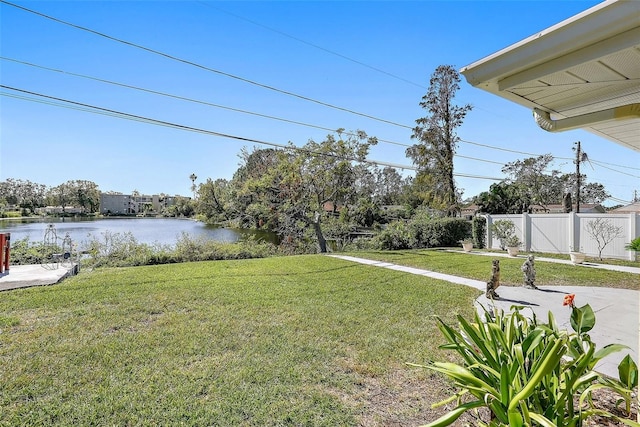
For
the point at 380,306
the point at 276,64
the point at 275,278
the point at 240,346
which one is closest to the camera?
the point at 240,346

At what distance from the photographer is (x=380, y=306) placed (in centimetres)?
536

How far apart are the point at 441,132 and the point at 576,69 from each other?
2083cm

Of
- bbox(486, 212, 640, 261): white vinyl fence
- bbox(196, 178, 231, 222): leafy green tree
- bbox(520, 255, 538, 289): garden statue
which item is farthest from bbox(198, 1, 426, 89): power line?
bbox(196, 178, 231, 222): leafy green tree

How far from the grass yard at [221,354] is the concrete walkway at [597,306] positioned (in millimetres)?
849

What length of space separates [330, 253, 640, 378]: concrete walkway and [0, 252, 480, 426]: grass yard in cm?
85

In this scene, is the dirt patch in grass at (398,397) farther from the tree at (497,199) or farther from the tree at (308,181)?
the tree at (497,199)

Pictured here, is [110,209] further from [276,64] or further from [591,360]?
[591,360]

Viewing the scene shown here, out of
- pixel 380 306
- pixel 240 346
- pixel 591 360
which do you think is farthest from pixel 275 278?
pixel 591 360

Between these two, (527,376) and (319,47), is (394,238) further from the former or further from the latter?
(527,376)

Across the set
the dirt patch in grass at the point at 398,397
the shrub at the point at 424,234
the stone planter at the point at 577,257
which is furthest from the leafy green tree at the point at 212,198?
the dirt patch in grass at the point at 398,397

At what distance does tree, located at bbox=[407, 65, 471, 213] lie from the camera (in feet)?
68.5

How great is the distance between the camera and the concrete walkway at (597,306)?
3.72m

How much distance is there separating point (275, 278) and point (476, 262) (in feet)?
22.2

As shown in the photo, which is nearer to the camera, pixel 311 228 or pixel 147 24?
pixel 147 24
